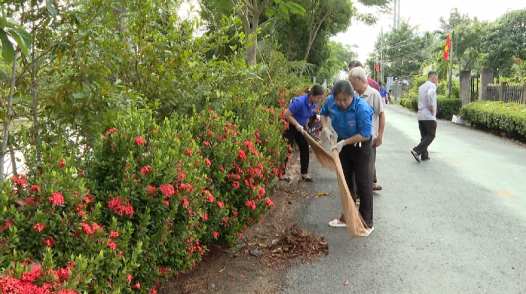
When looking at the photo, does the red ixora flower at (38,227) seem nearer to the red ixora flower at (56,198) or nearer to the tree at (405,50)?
the red ixora flower at (56,198)

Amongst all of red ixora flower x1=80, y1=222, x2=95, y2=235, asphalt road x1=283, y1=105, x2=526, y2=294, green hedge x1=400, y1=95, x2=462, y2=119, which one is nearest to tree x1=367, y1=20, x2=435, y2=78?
green hedge x1=400, y1=95, x2=462, y2=119

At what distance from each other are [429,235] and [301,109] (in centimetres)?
305

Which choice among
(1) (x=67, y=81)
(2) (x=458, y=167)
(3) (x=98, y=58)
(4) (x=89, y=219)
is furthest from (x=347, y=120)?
(2) (x=458, y=167)

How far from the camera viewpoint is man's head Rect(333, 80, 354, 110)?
16.1 feet

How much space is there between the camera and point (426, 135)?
9.75 m

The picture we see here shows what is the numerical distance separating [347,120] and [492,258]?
6.50 feet

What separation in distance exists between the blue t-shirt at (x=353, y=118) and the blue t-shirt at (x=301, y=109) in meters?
1.98

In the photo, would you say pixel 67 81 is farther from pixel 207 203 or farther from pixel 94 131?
pixel 207 203

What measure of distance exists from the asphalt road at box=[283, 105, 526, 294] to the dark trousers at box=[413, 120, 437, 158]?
0.51m

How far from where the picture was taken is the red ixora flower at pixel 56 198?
2.29 m

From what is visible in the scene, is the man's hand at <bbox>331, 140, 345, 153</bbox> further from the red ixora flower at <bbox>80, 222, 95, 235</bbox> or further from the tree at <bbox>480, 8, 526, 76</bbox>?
the tree at <bbox>480, 8, 526, 76</bbox>

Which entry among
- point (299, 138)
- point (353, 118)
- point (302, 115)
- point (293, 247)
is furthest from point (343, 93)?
point (299, 138)

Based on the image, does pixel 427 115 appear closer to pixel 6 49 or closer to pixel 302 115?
pixel 302 115

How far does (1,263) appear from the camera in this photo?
6.77 feet
